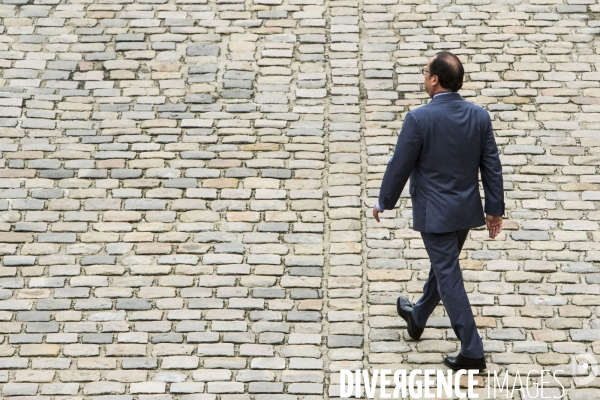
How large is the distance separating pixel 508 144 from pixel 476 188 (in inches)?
86.9

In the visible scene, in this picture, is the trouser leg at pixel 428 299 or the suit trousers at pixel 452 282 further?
the trouser leg at pixel 428 299

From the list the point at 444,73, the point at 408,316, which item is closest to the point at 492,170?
the point at 444,73

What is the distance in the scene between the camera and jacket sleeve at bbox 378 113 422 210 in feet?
17.2

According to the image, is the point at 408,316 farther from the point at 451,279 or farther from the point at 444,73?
the point at 444,73

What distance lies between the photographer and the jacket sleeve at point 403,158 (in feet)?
17.2

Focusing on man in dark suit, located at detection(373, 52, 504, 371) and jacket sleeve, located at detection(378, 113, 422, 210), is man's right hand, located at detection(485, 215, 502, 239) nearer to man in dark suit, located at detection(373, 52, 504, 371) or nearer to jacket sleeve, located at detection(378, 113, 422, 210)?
man in dark suit, located at detection(373, 52, 504, 371)

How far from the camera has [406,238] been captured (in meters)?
6.71

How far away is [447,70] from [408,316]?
1590 millimetres

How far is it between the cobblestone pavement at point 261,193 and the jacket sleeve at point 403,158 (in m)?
1.09

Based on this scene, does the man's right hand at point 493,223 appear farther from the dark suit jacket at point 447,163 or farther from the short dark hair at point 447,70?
the short dark hair at point 447,70

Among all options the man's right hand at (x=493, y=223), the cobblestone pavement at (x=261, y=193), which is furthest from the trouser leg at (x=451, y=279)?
the cobblestone pavement at (x=261, y=193)

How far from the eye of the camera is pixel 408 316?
19.1 ft

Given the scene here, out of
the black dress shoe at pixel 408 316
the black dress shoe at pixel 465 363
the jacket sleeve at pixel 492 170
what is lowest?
the black dress shoe at pixel 465 363

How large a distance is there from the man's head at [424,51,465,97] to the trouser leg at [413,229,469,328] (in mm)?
856
